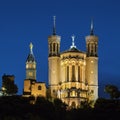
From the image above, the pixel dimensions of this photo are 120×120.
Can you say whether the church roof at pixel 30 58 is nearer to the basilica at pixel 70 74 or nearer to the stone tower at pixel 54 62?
the basilica at pixel 70 74

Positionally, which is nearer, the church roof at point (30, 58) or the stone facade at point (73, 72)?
the stone facade at point (73, 72)

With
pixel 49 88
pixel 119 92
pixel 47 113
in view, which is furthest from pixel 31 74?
pixel 47 113

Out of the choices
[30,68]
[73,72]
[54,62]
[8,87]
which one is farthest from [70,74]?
[8,87]

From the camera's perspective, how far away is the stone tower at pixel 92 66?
149000 millimetres

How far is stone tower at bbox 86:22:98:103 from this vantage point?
14900cm

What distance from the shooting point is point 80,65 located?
14938 centimetres

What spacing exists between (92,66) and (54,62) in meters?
7.66

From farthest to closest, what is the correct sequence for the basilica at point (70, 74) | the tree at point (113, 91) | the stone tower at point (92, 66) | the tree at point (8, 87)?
the stone tower at point (92, 66) < the basilica at point (70, 74) < the tree at point (8, 87) < the tree at point (113, 91)

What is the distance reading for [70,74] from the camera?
148 meters

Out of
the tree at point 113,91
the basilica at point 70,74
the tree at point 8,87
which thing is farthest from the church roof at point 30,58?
the tree at point 113,91

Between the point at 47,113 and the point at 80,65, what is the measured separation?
31012 mm

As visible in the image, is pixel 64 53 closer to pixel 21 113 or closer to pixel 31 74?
pixel 31 74

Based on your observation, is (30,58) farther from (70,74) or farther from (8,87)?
(8,87)

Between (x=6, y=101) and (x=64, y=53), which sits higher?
(x=64, y=53)
